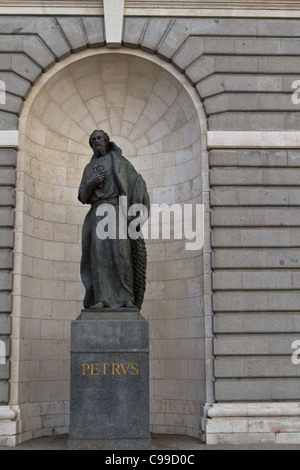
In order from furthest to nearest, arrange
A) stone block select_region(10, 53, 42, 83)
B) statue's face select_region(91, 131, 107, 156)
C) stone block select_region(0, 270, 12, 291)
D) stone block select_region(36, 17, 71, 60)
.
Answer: stone block select_region(36, 17, 71, 60), stone block select_region(10, 53, 42, 83), stone block select_region(0, 270, 12, 291), statue's face select_region(91, 131, 107, 156)

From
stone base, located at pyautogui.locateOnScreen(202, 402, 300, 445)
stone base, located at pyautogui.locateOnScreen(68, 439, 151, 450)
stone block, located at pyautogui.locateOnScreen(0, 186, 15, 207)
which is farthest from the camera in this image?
stone block, located at pyautogui.locateOnScreen(0, 186, 15, 207)

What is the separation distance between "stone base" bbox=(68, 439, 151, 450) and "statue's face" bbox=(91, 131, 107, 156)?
409 centimetres

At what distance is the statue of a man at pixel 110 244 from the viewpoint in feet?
29.4

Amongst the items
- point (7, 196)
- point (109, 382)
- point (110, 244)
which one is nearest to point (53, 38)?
point (7, 196)

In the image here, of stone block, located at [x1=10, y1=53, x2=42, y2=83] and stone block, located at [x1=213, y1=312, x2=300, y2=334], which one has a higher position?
stone block, located at [x1=10, y1=53, x2=42, y2=83]

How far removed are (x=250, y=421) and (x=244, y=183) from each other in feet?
12.7

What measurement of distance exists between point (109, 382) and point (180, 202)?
14.0 ft

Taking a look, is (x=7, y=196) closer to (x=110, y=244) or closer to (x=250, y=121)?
(x=110, y=244)

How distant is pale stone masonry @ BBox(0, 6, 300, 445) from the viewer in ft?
33.3

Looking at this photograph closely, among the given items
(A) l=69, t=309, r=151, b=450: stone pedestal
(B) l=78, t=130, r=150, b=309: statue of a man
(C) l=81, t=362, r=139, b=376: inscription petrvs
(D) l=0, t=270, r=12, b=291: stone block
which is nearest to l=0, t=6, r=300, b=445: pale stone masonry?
(D) l=0, t=270, r=12, b=291: stone block

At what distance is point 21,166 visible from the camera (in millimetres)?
10742

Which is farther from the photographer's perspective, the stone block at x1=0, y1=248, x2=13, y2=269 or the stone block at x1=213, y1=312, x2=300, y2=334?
the stone block at x1=0, y1=248, x2=13, y2=269

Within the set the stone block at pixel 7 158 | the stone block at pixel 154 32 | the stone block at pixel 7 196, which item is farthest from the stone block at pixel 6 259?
the stone block at pixel 154 32

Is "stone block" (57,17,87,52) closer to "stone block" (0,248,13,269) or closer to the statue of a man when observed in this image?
the statue of a man
